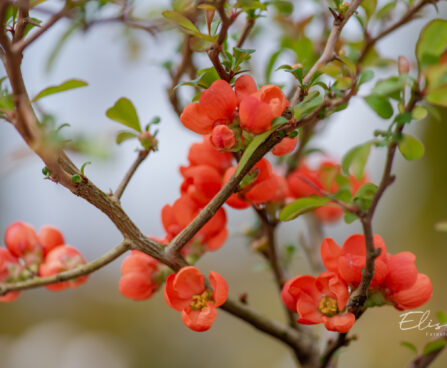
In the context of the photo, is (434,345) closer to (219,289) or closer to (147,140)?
(219,289)

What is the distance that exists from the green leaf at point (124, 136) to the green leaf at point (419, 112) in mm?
301

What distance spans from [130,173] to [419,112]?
290 millimetres

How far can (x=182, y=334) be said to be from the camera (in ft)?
7.33

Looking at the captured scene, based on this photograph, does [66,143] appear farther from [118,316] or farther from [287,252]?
[118,316]

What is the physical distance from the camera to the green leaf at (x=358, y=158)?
462 mm

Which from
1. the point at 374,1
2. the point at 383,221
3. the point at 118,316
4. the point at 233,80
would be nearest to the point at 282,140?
the point at 233,80

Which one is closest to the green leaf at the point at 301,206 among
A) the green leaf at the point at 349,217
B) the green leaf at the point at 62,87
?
the green leaf at the point at 349,217

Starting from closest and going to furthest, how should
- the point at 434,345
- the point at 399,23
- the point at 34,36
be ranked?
the point at 34,36 → the point at 434,345 → the point at 399,23

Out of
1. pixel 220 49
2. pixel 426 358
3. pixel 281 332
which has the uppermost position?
pixel 220 49

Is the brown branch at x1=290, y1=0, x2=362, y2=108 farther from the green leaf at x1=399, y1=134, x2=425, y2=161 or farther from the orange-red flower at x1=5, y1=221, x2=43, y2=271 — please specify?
the orange-red flower at x1=5, y1=221, x2=43, y2=271

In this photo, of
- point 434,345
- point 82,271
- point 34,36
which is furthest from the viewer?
point 434,345

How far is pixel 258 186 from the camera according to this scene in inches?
20.4

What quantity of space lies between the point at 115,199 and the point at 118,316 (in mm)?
2133

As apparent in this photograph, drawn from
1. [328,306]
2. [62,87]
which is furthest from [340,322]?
[62,87]
